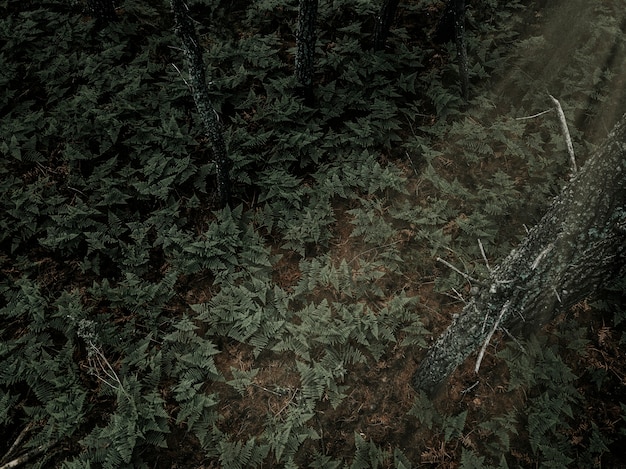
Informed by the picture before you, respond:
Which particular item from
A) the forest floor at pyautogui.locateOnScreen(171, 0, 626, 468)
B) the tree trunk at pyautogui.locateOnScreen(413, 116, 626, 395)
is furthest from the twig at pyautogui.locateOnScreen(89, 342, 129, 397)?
the tree trunk at pyautogui.locateOnScreen(413, 116, 626, 395)

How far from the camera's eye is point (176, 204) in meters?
6.94

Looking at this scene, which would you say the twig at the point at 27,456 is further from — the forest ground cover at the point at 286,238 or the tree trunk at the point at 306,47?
the tree trunk at the point at 306,47

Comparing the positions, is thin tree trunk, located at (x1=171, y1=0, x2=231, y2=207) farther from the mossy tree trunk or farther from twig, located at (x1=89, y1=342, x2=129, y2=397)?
the mossy tree trunk

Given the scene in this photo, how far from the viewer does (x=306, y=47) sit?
7449 mm

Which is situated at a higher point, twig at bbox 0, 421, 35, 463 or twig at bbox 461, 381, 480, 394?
twig at bbox 461, 381, 480, 394

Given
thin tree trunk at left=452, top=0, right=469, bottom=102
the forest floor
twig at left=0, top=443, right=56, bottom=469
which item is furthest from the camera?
thin tree trunk at left=452, top=0, right=469, bottom=102

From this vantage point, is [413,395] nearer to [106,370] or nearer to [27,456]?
[106,370]

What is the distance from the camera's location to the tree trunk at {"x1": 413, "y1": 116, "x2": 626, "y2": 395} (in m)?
3.04

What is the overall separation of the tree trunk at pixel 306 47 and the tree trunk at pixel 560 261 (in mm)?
5593

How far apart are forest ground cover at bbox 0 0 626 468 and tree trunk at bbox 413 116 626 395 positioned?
40.3 inches

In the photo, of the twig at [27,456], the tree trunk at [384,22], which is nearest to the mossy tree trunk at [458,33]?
the tree trunk at [384,22]

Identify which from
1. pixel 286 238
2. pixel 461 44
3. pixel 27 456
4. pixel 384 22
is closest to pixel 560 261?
pixel 286 238

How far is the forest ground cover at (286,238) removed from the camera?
5.24 m

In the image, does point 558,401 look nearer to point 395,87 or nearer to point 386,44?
point 395,87
